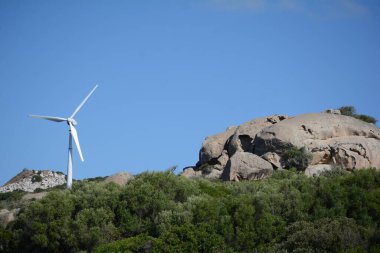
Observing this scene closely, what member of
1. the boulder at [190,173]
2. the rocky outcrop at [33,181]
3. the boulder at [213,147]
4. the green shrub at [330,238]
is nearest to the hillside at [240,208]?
the green shrub at [330,238]

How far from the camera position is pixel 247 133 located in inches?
2990

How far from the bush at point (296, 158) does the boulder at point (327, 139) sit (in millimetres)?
977

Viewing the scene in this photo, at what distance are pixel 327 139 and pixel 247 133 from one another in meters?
8.43

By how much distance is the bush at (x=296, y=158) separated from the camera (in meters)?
68.3

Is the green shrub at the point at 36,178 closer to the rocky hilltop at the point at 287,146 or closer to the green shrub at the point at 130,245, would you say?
the rocky hilltop at the point at 287,146

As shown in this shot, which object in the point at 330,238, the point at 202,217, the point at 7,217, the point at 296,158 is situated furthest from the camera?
the point at 296,158

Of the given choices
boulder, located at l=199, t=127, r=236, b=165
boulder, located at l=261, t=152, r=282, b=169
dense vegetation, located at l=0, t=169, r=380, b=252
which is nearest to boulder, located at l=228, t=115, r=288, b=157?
boulder, located at l=199, t=127, r=236, b=165

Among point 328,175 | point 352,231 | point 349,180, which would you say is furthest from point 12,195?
point 352,231

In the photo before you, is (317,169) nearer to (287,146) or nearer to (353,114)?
(287,146)

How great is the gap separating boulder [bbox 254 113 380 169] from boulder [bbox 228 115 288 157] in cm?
236

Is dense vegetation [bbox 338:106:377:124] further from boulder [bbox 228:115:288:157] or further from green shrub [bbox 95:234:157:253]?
green shrub [bbox 95:234:157:253]

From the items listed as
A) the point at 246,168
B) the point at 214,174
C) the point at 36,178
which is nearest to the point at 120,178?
the point at 246,168

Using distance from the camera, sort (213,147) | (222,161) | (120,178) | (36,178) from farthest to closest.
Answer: (36,178)
(213,147)
(222,161)
(120,178)

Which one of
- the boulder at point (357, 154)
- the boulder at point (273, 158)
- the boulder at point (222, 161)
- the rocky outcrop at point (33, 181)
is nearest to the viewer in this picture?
the boulder at point (357, 154)
